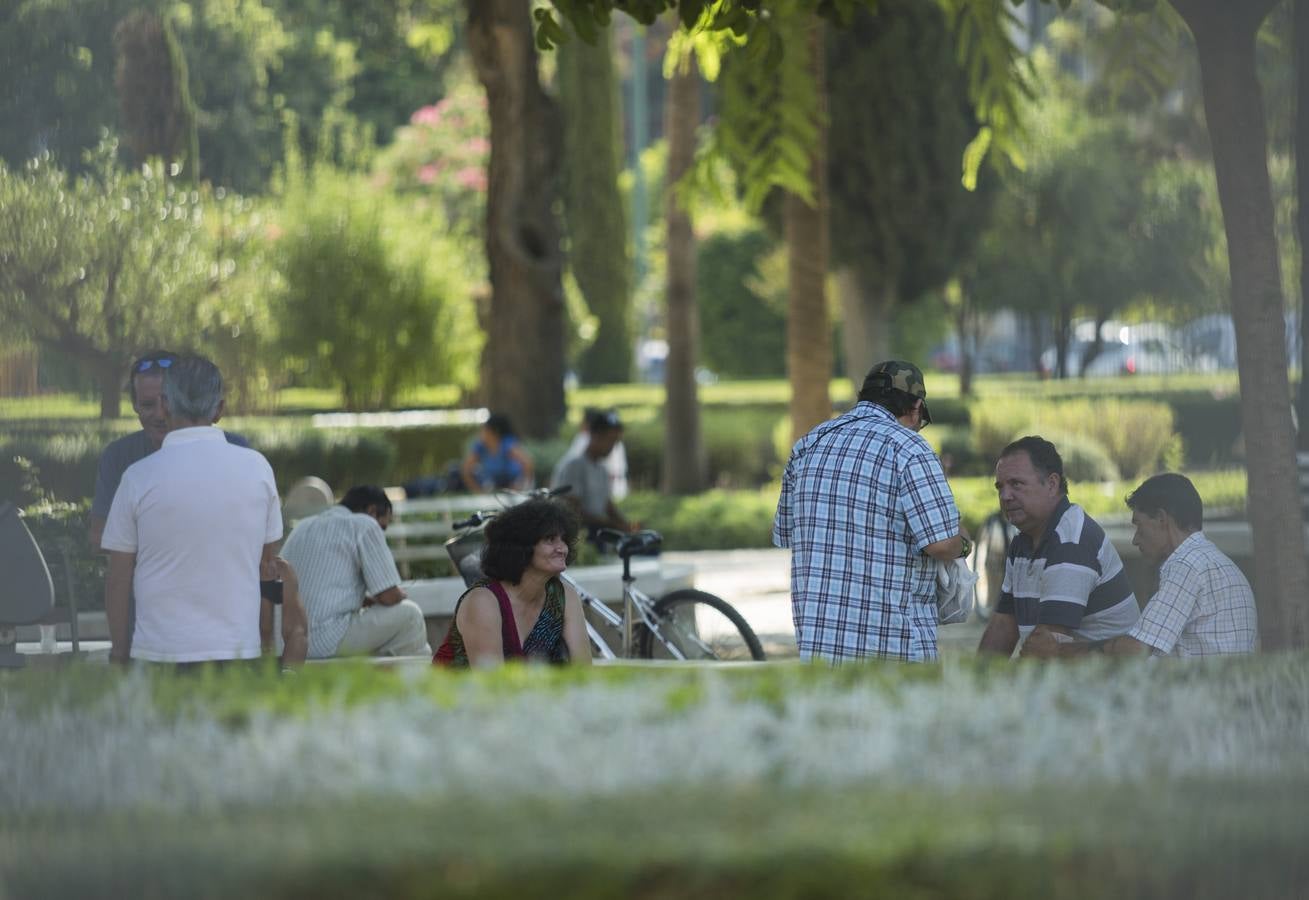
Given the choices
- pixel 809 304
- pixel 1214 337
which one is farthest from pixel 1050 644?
pixel 809 304

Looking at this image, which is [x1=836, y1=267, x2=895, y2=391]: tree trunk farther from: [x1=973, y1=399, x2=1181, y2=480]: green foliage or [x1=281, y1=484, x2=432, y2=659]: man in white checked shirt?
[x1=281, y1=484, x2=432, y2=659]: man in white checked shirt

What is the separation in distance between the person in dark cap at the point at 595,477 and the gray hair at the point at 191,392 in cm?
528

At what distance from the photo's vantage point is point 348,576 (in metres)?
8.08

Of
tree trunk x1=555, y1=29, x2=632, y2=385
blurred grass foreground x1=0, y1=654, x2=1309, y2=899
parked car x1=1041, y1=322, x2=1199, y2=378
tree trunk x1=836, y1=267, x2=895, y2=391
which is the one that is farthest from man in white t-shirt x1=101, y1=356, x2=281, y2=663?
tree trunk x1=555, y1=29, x2=632, y2=385

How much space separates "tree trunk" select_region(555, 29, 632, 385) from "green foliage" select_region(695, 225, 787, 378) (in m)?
4.71

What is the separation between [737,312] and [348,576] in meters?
38.6

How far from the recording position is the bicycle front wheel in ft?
30.4

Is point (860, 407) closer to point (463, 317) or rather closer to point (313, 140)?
point (313, 140)

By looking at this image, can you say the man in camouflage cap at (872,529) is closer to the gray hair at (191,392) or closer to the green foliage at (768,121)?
the gray hair at (191,392)

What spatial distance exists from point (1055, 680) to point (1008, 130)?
640cm

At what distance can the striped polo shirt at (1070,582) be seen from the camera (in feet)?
20.5

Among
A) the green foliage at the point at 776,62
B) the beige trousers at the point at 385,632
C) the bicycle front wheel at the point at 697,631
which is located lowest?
the bicycle front wheel at the point at 697,631

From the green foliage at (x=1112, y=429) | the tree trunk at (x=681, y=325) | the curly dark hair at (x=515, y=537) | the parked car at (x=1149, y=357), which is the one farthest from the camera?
the tree trunk at (x=681, y=325)

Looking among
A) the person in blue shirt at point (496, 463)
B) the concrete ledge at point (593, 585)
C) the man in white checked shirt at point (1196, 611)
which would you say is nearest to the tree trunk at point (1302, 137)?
the concrete ledge at point (593, 585)
